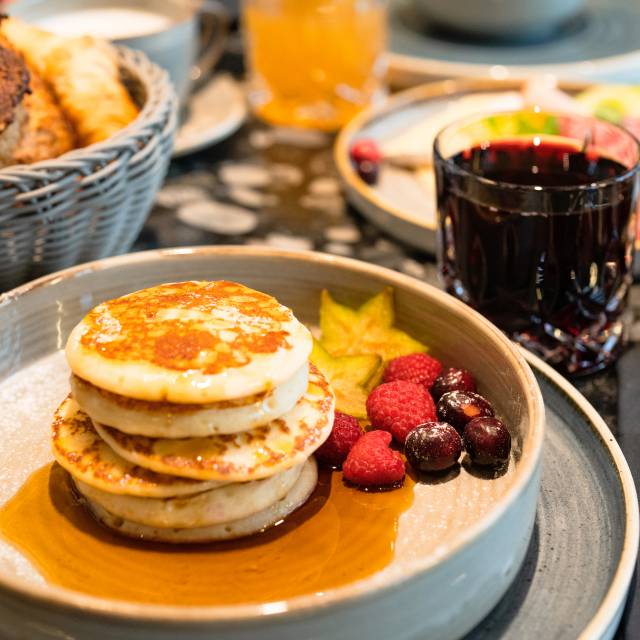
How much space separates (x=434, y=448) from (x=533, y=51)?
1.64m

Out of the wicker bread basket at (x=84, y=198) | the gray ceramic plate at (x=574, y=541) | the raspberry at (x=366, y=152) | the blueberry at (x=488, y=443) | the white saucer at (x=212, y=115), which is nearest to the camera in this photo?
the gray ceramic plate at (x=574, y=541)

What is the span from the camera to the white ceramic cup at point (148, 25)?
175cm

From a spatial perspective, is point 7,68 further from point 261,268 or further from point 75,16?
point 75,16

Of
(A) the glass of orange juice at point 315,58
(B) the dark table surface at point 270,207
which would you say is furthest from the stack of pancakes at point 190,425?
(A) the glass of orange juice at point 315,58

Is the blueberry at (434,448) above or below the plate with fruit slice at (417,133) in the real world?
above

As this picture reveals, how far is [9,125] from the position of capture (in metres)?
1.18

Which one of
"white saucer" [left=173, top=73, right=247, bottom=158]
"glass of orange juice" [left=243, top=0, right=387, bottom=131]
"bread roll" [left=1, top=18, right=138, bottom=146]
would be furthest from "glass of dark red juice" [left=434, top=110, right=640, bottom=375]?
"glass of orange juice" [left=243, top=0, right=387, bottom=131]

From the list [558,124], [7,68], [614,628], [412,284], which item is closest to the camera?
[614,628]

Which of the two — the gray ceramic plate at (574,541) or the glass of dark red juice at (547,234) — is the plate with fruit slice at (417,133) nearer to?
the glass of dark red juice at (547,234)

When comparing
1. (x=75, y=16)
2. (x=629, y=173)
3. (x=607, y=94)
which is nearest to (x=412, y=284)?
(x=629, y=173)

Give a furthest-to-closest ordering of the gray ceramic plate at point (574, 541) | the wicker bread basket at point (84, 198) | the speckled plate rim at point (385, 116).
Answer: the speckled plate rim at point (385, 116) < the wicker bread basket at point (84, 198) < the gray ceramic plate at point (574, 541)

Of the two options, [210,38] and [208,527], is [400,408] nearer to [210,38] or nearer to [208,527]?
[208,527]

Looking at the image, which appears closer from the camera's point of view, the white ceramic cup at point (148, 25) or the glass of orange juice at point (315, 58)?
the white ceramic cup at point (148, 25)

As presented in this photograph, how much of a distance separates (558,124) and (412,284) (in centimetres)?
42
